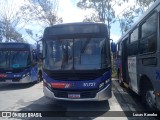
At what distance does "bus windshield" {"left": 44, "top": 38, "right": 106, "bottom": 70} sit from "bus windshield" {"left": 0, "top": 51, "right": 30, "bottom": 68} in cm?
653

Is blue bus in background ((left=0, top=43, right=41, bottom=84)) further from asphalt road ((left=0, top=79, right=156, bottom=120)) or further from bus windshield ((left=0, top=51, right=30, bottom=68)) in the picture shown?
asphalt road ((left=0, top=79, right=156, bottom=120))

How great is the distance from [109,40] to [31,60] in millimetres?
7686

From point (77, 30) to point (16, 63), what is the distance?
23.6ft

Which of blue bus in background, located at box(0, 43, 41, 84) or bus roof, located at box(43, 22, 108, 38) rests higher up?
bus roof, located at box(43, 22, 108, 38)

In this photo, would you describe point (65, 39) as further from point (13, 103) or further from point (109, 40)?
point (13, 103)

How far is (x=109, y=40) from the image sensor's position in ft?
32.1

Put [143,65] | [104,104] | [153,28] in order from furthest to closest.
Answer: [104,104], [143,65], [153,28]

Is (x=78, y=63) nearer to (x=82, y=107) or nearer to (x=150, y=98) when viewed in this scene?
(x=82, y=107)

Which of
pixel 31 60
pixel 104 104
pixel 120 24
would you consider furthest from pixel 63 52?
pixel 120 24

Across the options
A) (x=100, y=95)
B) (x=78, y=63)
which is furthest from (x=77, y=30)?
(x=100, y=95)

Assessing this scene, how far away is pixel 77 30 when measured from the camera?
977 cm

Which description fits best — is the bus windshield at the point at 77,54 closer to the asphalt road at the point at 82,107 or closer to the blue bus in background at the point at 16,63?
the asphalt road at the point at 82,107

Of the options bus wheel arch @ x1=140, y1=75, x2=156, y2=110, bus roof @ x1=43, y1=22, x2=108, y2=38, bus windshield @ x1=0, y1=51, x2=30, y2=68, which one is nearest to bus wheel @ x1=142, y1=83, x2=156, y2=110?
bus wheel arch @ x1=140, y1=75, x2=156, y2=110

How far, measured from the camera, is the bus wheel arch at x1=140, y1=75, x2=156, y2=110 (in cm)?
796
